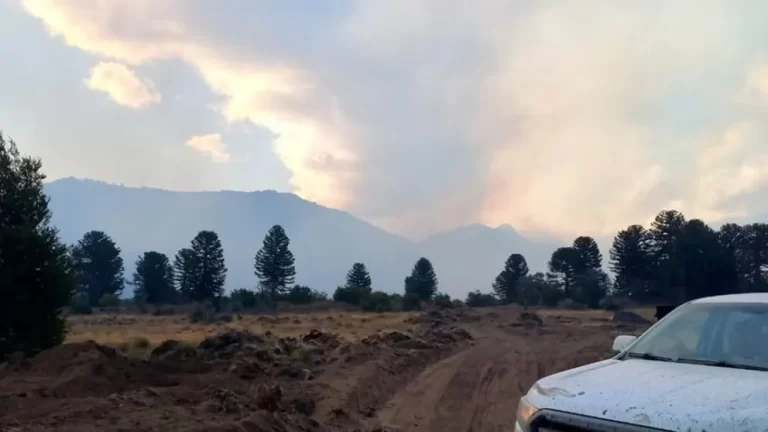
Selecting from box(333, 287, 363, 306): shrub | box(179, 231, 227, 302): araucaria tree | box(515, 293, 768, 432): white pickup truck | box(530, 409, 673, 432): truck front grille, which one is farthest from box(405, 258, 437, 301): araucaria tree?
box(530, 409, 673, 432): truck front grille

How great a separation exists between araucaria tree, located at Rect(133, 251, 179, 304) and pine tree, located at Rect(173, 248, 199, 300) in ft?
6.33

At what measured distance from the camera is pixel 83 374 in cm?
978

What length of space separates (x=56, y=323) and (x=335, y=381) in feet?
31.6

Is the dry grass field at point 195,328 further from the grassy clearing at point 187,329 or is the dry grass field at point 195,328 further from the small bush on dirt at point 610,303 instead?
the small bush on dirt at point 610,303

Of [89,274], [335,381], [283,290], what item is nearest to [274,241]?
[283,290]

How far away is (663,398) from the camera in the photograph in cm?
357

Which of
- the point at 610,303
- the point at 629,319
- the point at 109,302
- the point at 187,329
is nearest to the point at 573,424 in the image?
the point at 187,329

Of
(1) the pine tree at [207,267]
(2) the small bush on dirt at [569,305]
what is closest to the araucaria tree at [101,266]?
(1) the pine tree at [207,267]

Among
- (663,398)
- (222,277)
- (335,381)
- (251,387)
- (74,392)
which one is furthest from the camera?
(222,277)

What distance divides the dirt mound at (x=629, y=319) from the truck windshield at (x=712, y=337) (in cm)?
2976

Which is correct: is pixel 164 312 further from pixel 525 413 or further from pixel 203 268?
pixel 525 413

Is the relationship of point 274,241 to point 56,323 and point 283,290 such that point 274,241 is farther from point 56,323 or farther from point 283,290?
point 56,323

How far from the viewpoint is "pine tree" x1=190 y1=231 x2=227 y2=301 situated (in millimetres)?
64875

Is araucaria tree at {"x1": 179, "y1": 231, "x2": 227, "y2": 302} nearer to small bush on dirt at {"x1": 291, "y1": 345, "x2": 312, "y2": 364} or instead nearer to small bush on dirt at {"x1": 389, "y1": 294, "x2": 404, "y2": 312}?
small bush on dirt at {"x1": 389, "y1": 294, "x2": 404, "y2": 312}
